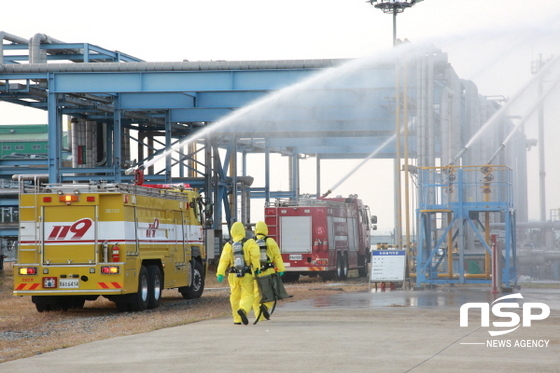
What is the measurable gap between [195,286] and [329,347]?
1077 cm

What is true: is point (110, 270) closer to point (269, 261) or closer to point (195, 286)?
point (269, 261)

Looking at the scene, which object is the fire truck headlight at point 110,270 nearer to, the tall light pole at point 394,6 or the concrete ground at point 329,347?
the concrete ground at point 329,347

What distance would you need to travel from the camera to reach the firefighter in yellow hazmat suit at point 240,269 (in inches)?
535

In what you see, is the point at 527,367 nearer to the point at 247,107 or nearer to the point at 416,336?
the point at 416,336

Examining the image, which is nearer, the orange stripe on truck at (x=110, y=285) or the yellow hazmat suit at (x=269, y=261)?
the yellow hazmat suit at (x=269, y=261)

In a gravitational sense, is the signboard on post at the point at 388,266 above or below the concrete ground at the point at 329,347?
above

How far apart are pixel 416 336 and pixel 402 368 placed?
283 cm

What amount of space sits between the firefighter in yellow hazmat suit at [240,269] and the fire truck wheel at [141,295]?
3.91m

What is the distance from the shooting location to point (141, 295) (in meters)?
17.4

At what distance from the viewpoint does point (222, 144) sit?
4662cm

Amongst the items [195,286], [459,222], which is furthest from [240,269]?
[459,222]

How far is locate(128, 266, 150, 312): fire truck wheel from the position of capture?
1720 centimetres

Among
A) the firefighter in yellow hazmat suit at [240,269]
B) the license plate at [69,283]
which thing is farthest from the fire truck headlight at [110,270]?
the firefighter in yellow hazmat suit at [240,269]

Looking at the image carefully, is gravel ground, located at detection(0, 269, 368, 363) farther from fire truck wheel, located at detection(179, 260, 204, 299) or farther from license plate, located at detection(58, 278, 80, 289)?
license plate, located at detection(58, 278, 80, 289)
